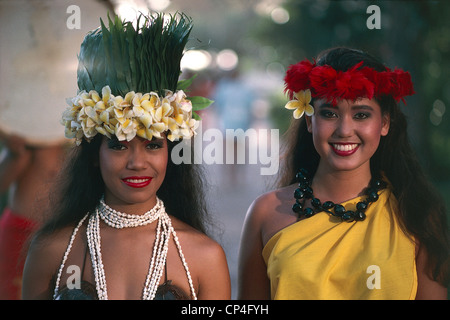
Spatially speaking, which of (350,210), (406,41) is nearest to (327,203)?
(350,210)

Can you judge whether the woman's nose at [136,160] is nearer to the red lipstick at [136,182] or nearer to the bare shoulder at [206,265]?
the red lipstick at [136,182]

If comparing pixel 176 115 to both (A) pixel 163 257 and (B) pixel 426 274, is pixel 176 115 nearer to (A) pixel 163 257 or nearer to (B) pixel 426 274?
(A) pixel 163 257

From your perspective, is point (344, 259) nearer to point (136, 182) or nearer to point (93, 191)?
point (136, 182)

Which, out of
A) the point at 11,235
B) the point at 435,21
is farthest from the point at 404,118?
the point at 435,21

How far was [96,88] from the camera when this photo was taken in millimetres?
2490

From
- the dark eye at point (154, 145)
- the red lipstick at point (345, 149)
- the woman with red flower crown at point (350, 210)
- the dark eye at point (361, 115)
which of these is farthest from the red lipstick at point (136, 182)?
the dark eye at point (361, 115)

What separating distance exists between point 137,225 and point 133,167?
27cm

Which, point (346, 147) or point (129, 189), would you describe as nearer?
point (129, 189)

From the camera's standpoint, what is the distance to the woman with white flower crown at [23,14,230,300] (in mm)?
2428

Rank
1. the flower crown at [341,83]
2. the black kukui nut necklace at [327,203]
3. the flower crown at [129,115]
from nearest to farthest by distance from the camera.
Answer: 1. the flower crown at [129,115]
2. the flower crown at [341,83]
3. the black kukui nut necklace at [327,203]

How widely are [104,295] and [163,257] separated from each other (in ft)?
0.92

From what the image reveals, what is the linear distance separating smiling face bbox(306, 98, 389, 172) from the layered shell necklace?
75 cm

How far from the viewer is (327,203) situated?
8.77 ft

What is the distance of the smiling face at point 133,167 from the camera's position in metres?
2.45
